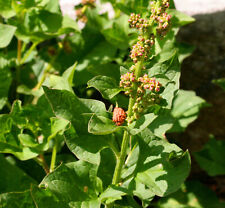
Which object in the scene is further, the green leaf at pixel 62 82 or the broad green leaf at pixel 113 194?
the green leaf at pixel 62 82

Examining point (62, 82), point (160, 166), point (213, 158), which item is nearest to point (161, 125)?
point (160, 166)

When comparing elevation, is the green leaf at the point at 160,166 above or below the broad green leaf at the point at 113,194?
above

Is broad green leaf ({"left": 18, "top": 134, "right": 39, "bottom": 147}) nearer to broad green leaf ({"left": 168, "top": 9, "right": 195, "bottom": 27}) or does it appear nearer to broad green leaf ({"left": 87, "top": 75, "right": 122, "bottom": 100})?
broad green leaf ({"left": 87, "top": 75, "right": 122, "bottom": 100})

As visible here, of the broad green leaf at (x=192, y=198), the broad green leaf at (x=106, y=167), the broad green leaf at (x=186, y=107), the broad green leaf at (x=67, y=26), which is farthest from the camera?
the broad green leaf at (x=192, y=198)

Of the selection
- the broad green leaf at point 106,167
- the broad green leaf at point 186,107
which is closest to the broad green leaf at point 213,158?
the broad green leaf at point 186,107

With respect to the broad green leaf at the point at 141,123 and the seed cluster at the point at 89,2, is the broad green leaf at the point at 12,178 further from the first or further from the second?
the seed cluster at the point at 89,2

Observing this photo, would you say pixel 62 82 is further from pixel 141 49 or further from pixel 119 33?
pixel 119 33

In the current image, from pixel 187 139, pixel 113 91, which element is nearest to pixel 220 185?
pixel 187 139
